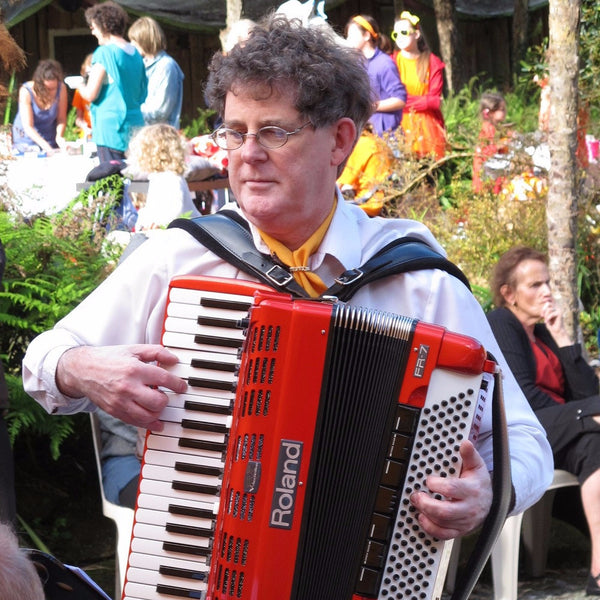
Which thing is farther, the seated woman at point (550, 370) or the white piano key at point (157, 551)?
the seated woman at point (550, 370)

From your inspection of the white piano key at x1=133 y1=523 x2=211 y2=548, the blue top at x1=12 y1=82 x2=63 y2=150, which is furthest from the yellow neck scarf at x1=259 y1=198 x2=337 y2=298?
the blue top at x1=12 y1=82 x2=63 y2=150

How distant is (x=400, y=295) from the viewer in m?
2.65

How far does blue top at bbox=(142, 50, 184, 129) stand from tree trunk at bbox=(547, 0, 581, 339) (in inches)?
141

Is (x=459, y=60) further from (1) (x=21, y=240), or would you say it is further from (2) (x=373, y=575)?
(2) (x=373, y=575)

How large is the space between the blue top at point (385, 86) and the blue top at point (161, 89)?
159 cm

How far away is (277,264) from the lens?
8.51ft

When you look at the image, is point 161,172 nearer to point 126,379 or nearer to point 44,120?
point 44,120

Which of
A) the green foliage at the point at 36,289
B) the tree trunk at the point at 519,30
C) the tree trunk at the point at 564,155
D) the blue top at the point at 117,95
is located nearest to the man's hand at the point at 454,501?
the green foliage at the point at 36,289

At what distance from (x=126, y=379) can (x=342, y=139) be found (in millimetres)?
773

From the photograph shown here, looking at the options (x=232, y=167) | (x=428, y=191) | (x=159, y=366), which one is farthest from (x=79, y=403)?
(x=428, y=191)

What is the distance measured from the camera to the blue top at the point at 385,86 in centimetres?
862

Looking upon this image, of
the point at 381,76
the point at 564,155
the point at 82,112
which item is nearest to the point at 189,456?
the point at 564,155

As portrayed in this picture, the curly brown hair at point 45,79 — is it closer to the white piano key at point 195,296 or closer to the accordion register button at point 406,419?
the white piano key at point 195,296

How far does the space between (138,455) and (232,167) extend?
1784mm
